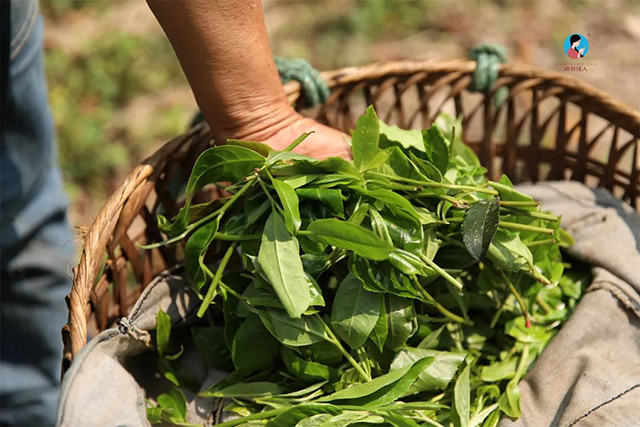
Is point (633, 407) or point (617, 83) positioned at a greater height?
point (617, 83)

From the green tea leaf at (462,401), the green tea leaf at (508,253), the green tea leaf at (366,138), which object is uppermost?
the green tea leaf at (366,138)

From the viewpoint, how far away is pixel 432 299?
676 millimetres

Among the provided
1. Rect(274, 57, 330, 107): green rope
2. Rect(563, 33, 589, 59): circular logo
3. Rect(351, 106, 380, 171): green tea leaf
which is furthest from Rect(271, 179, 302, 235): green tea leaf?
Rect(563, 33, 589, 59): circular logo

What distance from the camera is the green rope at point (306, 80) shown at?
3.05 ft

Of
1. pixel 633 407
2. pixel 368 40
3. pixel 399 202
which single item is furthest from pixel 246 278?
pixel 368 40

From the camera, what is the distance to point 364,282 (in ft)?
2.08

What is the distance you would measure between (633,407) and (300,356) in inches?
13.4

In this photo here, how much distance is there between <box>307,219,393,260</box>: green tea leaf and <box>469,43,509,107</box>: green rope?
1.50 feet

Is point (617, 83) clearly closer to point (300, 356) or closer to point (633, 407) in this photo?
point (633, 407)

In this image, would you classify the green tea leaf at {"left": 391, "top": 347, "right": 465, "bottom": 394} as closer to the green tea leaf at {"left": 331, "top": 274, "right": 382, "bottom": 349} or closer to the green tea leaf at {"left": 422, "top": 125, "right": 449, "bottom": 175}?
the green tea leaf at {"left": 331, "top": 274, "right": 382, "bottom": 349}

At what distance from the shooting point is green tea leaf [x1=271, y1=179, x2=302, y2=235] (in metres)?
0.62

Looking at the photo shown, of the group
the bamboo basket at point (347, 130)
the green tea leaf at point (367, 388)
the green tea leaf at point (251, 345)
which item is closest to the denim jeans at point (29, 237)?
the bamboo basket at point (347, 130)

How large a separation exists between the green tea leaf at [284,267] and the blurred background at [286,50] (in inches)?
41.0

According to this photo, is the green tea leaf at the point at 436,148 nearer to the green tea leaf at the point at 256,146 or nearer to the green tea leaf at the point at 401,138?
the green tea leaf at the point at 401,138
